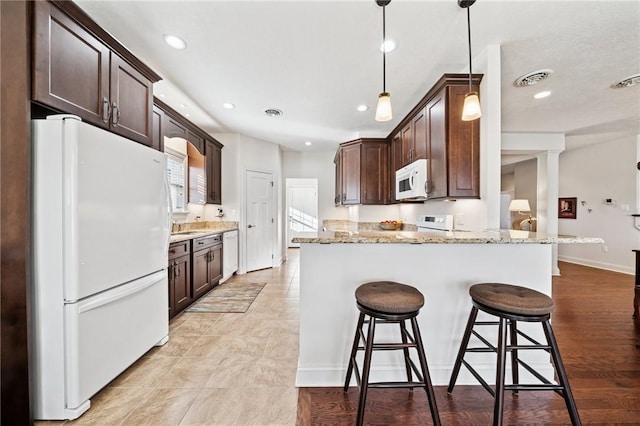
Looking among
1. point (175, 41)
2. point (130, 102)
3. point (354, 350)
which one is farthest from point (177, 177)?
point (354, 350)

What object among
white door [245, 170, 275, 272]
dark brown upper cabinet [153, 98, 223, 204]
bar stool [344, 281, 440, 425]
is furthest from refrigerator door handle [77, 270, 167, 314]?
white door [245, 170, 275, 272]

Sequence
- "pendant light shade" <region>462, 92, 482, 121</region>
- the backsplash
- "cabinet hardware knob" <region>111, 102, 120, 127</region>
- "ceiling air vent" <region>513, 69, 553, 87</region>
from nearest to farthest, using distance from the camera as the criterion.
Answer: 1. "pendant light shade" <region>462, 92, 482, 121</region>
2. "cabinet hardware knob" <region>111, 102, 120, 127</region>
3. "ceiling air vent" <region>513, 69, 553, 87</region>
4. the backsplash

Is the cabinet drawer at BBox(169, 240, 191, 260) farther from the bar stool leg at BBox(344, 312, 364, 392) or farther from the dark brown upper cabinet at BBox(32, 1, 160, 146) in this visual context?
the bar stool leg at BBox(344, 312, 364, 392)

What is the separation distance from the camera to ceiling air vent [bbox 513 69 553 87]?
2451mm

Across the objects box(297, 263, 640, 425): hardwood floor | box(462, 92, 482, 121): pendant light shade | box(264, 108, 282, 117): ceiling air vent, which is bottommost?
box(297, 263, 640, 425): hardwood floor

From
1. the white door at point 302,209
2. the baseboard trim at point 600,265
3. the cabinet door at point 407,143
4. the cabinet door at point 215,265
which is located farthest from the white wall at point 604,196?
the cabinet door at point 215,265

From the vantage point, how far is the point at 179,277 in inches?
111

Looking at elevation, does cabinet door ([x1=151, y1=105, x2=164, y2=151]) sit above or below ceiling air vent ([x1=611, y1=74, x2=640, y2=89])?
below

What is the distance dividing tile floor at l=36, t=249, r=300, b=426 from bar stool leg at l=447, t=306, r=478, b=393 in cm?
99

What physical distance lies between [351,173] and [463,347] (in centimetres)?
306

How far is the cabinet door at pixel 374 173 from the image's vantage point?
4086mm

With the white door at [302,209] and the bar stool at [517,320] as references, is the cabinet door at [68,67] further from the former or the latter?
the white door at [302,209]

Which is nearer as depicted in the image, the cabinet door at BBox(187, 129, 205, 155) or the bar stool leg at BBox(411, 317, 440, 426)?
the bar stool leg at BBox(411, 317, 440, 426)

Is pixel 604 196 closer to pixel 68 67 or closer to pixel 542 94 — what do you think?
pixel 542 94
